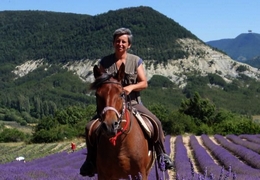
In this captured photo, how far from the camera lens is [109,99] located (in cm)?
409

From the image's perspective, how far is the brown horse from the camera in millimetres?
4082

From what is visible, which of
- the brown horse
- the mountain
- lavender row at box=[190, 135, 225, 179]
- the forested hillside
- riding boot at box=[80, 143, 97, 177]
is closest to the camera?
lavender row at box=[190, 135, 225, 179]

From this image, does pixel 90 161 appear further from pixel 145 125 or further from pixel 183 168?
pixel 183 168

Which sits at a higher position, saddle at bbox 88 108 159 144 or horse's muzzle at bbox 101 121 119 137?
horse's muzzle at bbox 101 121 119 137

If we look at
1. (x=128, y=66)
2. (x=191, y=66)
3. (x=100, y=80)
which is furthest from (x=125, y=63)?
(x=191, y=66)

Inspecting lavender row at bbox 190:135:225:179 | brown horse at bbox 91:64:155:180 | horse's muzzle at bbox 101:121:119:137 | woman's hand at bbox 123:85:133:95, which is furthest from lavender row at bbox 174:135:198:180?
woman's hand at bbox 123:85:133:95

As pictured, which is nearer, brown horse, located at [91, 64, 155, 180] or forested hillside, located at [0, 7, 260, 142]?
brown horse, located at [91, 64, 155, 180]

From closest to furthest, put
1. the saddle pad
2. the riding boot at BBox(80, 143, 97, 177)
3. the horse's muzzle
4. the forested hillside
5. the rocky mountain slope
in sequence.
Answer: the horse's muzzle
the saddle pad
the riding boot at BBox(80, 143, 97, 177)
the forested hillside
the rocky mountain slope

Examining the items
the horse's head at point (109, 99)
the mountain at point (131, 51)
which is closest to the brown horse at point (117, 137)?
the horse's head at point (109, 99)

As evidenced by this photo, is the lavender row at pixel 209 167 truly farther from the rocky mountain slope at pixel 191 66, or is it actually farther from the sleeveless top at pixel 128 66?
the rocky mountain slope at pixel 191 66

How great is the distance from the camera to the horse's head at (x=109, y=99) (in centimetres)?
393

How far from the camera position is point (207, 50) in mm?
157000

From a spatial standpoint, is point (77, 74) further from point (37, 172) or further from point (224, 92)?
point (37, 172)

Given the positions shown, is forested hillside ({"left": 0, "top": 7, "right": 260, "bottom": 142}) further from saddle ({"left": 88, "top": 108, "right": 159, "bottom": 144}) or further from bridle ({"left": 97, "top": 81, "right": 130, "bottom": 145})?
bridle ({"left": 97, "top": 81, "right": 130, "bottom": 145})
